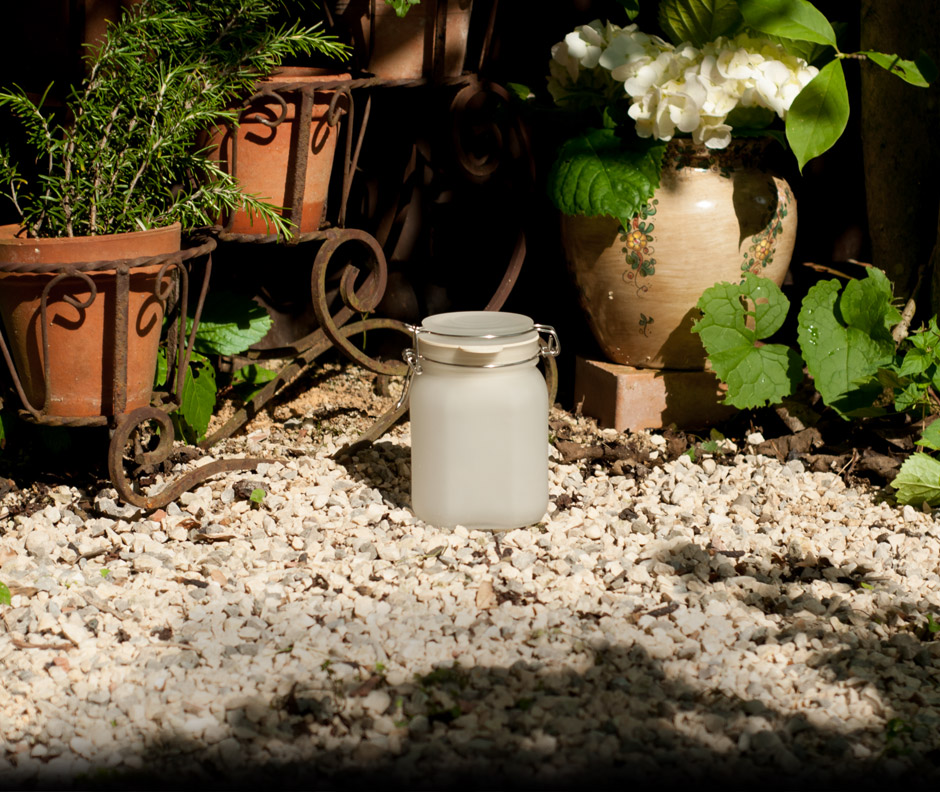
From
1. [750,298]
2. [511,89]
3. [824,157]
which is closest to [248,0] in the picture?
[511,89]

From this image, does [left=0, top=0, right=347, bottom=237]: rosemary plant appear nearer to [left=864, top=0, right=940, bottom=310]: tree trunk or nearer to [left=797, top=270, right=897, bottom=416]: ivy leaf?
[left=797, top=270, right=897, bottom=416]: ivy leaf

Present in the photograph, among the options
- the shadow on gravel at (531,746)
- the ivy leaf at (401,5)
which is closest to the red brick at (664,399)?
the ivy leaf at (401,5)

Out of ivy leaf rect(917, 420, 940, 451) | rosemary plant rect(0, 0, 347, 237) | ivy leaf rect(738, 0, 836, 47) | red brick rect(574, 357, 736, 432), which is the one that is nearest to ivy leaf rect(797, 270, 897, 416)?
ivy leaf rect(917, 420, 940, 451)

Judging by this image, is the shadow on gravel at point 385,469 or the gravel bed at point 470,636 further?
the shadow on gravel at point 385,469

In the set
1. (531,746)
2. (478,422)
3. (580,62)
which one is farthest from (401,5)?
(531,746)

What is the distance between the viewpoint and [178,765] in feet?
4.96

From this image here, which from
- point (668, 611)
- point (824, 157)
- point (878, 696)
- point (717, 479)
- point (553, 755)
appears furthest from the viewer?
point (824, 157)

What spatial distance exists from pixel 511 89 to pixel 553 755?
1.83 m

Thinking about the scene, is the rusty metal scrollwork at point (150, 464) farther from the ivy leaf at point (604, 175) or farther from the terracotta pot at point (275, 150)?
the ivy leaf at point (604, 175)

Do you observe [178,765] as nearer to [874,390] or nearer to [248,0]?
[248,0]

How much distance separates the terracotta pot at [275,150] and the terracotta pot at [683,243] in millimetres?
716

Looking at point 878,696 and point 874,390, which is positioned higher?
point 874,390

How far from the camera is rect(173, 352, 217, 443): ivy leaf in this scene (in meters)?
2.61

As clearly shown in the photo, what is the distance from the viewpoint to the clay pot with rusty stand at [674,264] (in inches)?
106
